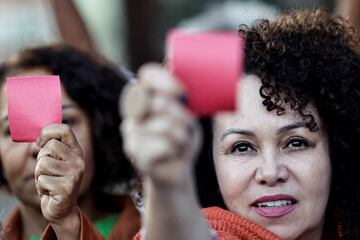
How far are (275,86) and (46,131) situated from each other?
1.94ft

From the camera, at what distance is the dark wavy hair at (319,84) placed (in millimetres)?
2590

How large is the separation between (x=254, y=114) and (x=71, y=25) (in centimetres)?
161

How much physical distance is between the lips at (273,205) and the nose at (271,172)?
0.04m

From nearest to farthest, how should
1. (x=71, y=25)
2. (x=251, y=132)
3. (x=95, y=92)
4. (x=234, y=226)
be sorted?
(x=234, y=226)
(x=251, y=132)
(x=95, y=92)
(x=71, y=25)

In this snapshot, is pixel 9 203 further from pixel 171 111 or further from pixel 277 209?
pixel 171 111

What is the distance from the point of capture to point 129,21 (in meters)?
6.46

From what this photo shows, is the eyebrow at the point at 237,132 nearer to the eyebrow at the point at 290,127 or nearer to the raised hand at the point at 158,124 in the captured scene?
the eyebrow at the point at 290,127

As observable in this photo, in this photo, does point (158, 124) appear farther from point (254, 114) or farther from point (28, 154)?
point (28, 154)

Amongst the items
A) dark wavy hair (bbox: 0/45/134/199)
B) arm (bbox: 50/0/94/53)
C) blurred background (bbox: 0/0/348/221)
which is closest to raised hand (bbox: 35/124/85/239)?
dark wavy hair (bbox: 0/45/134/199)

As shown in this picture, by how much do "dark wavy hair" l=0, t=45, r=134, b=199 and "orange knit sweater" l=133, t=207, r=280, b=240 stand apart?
111 centimetres

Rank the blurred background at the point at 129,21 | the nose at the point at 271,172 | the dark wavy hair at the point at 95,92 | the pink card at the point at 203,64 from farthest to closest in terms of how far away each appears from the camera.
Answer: the blurred background at the point at 129,21 → the dark wavy hair at the point at 95,92 → the nose at the point at 271,172 → the pink card at the point at 203,64

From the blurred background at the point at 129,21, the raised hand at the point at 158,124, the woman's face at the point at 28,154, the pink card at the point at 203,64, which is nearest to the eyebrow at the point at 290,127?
the pink card at the point at 203,64

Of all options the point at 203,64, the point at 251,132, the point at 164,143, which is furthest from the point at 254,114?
the point at 164,143

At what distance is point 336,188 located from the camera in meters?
2.80
